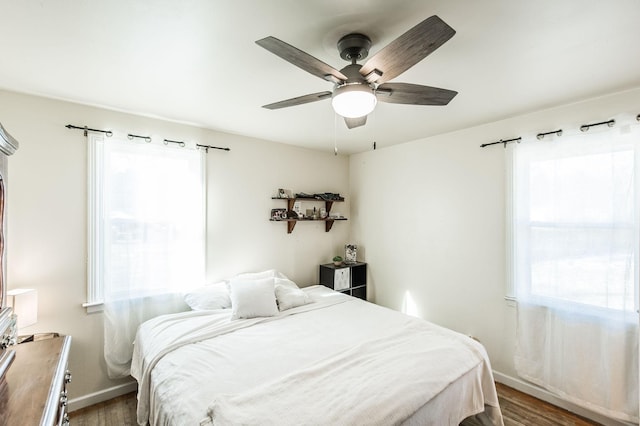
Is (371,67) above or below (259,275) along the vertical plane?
above

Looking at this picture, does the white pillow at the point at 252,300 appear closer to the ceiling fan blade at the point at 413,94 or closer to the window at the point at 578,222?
the ceiling fan blade at the point at 413,94

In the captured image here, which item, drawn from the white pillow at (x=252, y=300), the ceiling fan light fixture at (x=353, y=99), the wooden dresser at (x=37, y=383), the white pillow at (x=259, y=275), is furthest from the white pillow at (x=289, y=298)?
the ceiling fan light fixture at (x=353, y=99)

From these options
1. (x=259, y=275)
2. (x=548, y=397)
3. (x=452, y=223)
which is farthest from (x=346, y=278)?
(x=548, y=397)

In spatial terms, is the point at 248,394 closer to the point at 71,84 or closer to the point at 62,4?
the point at 62,4

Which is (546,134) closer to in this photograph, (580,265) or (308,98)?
(580,265)

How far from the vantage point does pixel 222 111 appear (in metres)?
2.55

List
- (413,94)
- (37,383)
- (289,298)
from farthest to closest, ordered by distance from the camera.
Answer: (289,298), (413,94), (37,383)

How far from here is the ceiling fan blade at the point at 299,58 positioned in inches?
45.3

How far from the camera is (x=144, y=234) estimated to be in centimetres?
262

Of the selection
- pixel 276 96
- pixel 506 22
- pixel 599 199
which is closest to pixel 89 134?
pixel 276 96

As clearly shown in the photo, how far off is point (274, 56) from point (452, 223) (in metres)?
2.53

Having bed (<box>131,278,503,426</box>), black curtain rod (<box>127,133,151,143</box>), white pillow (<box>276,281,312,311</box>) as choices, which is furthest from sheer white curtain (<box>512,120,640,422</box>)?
black curtain rod (<box>127,133,151,143</box>)

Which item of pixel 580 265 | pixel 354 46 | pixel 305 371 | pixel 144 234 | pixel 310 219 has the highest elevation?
pixel 354 46

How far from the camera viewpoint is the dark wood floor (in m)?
2.25
